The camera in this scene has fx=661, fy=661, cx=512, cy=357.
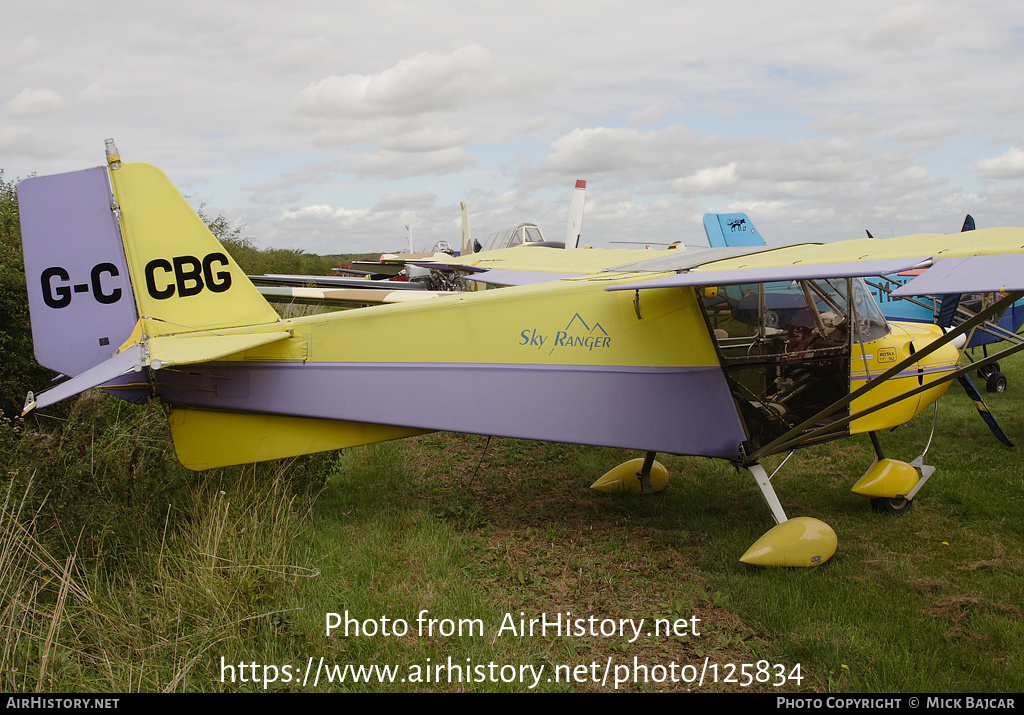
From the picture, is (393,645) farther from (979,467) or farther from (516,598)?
(979,467)

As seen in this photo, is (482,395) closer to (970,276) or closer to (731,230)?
(970,276)

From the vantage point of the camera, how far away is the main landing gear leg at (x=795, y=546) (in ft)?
14.2

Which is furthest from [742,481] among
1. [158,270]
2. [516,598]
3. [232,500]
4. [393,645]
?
[158,270]

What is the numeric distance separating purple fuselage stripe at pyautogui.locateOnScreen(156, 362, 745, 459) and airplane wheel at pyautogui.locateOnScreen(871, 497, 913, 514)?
80.7 inches

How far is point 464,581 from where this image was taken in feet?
13.6

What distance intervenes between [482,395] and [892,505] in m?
3.54

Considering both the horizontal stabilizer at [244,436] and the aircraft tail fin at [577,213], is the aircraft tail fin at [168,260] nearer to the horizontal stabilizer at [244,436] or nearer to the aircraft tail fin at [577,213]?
the horizontal stabilizer at [244,436]

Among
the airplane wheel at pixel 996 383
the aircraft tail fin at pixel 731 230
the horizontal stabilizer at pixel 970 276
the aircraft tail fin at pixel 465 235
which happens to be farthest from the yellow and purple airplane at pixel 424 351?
the aircraft tail fin at pixel 465 235

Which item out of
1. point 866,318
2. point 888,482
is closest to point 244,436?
point 866,318

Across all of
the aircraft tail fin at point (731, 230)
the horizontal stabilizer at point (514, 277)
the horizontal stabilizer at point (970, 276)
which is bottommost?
the horizontal stabilizer at point (970, 276)

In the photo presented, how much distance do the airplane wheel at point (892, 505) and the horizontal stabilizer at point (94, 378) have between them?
5535 mm

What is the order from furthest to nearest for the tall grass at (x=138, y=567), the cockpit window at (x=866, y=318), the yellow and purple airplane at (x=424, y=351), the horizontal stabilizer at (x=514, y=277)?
1. the horizontal stabilizer at (x=514, y=277)
2. the cockpit window at (x=866, y=318)
3. the yellow and purple airplane at (x=424, y=351)
4. the tall grass at (x=138, y=567)
